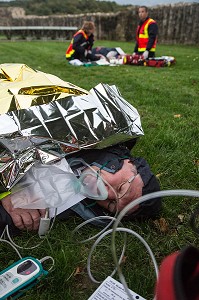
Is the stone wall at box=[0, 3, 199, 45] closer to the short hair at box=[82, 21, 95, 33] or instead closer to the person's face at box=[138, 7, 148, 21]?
the person's face at box=[138, 7, 148, 21]

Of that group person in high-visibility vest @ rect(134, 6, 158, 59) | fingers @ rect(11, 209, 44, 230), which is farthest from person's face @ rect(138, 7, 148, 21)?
fingers @ rect(11, 209, 44, 230)

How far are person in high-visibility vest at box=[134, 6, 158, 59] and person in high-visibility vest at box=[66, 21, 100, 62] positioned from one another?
1.17 m

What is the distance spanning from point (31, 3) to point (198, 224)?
3923 cm

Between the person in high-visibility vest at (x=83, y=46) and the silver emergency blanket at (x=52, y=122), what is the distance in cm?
529

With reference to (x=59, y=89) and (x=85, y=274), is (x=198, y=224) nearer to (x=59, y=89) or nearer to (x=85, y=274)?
(x=85, y=274)

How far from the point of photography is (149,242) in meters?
1.54

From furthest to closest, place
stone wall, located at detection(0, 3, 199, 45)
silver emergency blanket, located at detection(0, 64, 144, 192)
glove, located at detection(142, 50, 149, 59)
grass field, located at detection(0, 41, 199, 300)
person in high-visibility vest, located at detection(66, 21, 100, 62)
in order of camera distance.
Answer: stone wall, located at detection(0, 3, 199, 45)
glove, located at detection(142, 50, 149, 59)
person in high-visibility vest, located at detection(66, 21, 100, 62)
silver emergency blanket, located at detection(0, 64, 144, 192)
grass field, located at detection(0, 41, 199, 300)

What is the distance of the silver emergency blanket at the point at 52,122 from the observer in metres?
1.47

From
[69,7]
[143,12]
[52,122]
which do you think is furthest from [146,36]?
[69,7]

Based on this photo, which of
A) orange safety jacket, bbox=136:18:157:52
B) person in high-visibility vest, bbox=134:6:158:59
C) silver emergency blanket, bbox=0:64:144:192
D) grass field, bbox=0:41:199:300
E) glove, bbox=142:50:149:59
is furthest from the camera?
orange safety jacket, bbox=136:18:157:52

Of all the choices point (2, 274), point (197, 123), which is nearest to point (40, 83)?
point (2, 274)

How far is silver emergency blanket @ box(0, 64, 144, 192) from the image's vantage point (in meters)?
1.47

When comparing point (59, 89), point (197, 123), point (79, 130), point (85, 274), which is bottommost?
point (85, 274)

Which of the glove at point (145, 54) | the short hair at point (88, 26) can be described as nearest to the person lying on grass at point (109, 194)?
the glove at point (145, 54)
